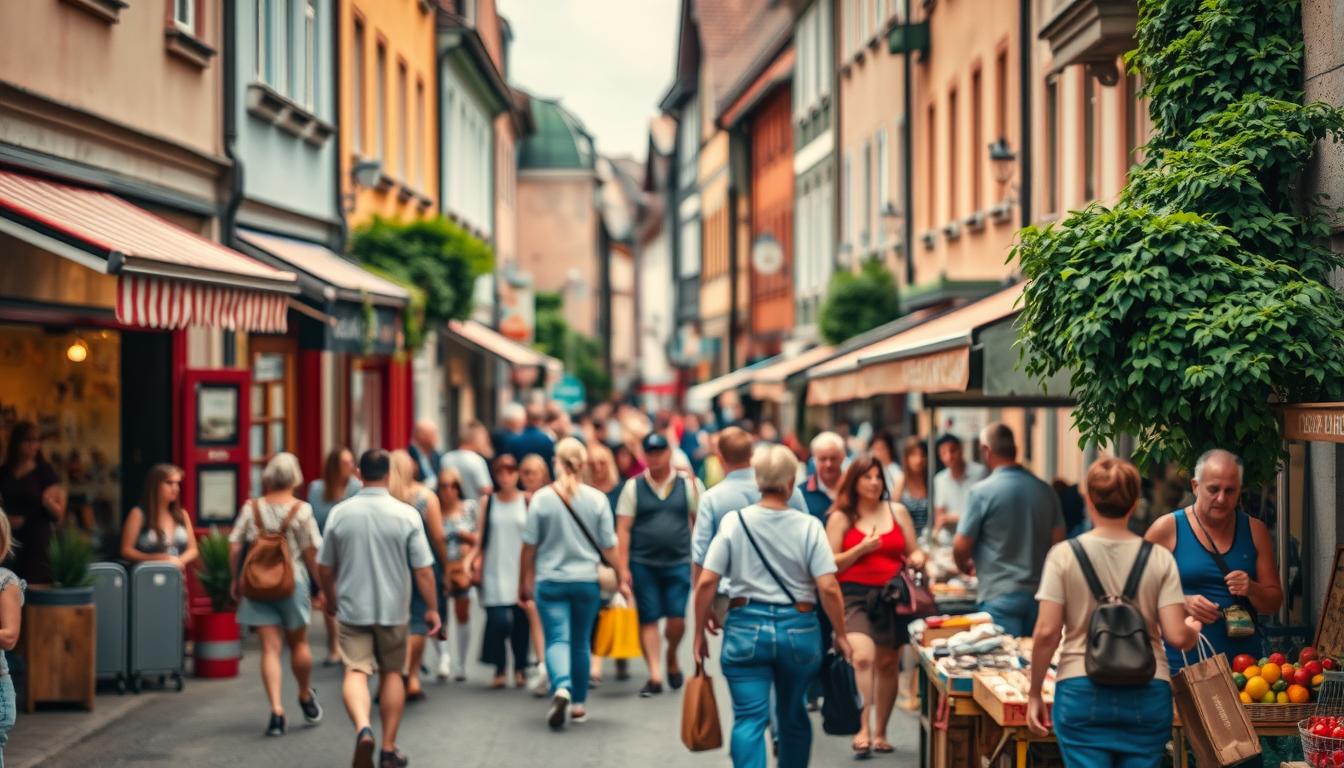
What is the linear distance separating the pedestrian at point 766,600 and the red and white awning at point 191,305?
4.39 meters

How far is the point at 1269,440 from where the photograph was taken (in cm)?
898

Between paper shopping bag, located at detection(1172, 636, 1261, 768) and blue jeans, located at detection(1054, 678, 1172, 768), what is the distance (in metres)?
0.22

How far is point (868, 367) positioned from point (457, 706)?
394 centimetres

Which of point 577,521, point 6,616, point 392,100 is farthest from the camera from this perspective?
point 392,100

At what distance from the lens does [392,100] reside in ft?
91.7

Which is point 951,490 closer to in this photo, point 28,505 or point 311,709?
point 311,709

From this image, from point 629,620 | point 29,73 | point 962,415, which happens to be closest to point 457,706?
point 629,620

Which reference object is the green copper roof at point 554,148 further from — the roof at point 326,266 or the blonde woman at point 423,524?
the blonde woman at point 423,524

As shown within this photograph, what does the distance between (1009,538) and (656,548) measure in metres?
3.24

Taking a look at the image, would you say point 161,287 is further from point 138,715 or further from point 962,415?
point 962,415

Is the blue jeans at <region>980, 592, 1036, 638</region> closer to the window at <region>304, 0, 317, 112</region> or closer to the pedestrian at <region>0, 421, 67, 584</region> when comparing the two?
the pedestrian at <region>0, 421, 67, 584</region>

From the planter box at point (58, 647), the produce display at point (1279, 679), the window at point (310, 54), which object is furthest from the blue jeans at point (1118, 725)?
the window at point (310, 54)

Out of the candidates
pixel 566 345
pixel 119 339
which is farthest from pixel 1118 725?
pixel 566 345

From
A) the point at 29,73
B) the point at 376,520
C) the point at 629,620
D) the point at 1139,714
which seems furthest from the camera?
the point at 629,620
